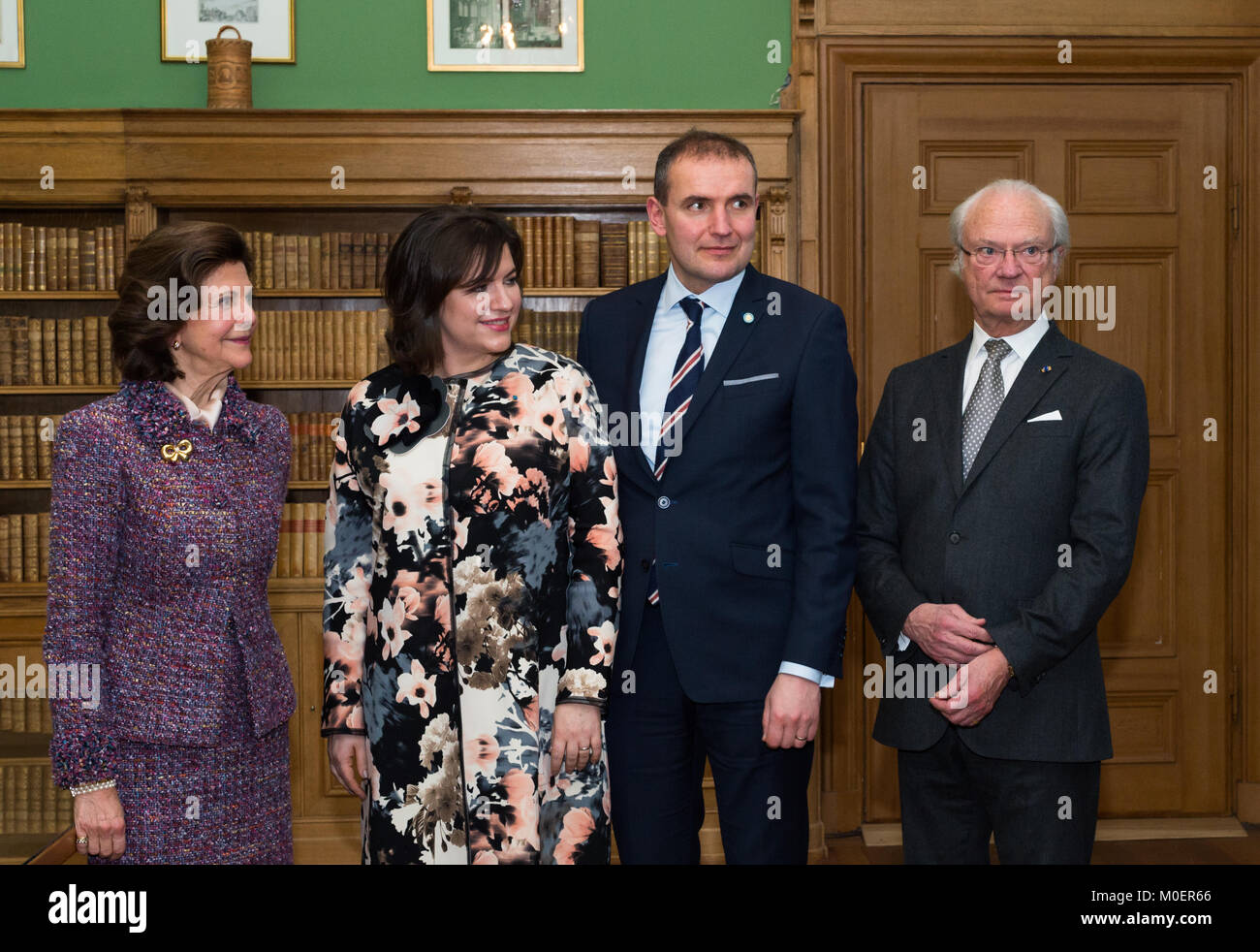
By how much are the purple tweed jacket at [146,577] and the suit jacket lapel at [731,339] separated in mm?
779

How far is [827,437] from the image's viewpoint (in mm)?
2061

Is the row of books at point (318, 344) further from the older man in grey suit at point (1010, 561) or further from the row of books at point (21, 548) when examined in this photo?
the older man in grey suit at point (1010, 561)

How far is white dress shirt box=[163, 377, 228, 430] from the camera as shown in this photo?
6.29 ft

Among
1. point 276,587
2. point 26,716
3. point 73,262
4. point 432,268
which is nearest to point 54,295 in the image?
point 73,262

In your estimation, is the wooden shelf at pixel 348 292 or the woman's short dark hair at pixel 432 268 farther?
the wooden shelf at pixel 348 292

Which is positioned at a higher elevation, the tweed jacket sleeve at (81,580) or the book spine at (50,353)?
the book spine at (50,353)

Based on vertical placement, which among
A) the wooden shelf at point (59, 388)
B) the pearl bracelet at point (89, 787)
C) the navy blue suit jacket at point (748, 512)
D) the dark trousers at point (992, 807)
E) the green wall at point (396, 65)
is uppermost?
the green wall at point (396, 65)

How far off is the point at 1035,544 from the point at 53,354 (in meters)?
3.49

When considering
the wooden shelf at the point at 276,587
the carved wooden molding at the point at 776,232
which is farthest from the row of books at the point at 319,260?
the carved wooden molding at the point at 776,232

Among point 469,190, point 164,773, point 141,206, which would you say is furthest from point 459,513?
point 141,206

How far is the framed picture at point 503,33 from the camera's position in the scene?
4164mm

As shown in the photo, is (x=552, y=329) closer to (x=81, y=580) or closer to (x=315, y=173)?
(x=315, y=173)

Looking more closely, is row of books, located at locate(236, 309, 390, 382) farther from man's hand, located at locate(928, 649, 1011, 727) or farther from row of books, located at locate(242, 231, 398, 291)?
man's hand, located at locate(928, 649, 1011, 727)
